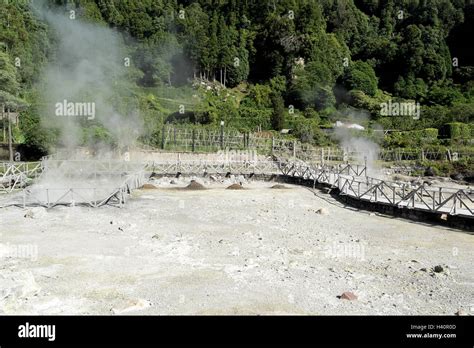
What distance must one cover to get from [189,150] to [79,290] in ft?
98.2

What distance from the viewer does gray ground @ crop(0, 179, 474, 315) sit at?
837 centimetres

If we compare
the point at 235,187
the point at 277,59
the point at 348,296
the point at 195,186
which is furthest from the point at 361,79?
the point at 348,296

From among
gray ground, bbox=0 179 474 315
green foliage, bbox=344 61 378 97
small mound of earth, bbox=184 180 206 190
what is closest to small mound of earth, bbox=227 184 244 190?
small mound of earth, bbox=184 180 206 190

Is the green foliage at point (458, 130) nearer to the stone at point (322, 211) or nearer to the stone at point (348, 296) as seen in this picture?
the stone at point (322, 211)

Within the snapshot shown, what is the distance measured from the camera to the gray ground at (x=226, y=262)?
27.5 ft

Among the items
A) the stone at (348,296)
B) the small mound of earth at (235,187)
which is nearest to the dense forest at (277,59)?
the small mound of earth at (235,187)

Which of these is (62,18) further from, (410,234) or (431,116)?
(410,234)

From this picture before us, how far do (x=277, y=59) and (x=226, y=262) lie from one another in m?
66.6

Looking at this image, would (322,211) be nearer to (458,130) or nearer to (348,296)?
(348,296)

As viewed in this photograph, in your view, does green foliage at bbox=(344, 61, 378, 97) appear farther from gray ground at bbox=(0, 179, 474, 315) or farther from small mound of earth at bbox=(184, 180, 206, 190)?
gray ground at bbox=(0, 179, 474, 315)

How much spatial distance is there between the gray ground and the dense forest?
3215 centimetres
